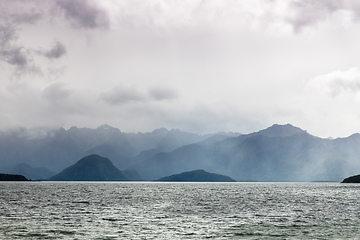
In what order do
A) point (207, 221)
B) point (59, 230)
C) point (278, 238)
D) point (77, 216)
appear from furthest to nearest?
point (77, 216) < point (207, 221) < point (59, 230) < point (278, 238)

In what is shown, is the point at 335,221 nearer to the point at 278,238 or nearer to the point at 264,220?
the point at 264,220

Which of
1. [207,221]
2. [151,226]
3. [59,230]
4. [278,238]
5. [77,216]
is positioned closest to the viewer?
[278,238]

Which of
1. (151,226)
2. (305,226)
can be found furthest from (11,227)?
(305,226)

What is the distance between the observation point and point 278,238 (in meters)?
58.3

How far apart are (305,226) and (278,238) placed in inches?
648

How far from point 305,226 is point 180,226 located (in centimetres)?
2373

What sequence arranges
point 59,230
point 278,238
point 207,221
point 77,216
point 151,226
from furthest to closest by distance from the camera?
1. point 77,216
2. point 207,221
3. point 151,226
4. point 59,230
5. point 278,238

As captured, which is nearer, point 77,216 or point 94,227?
point 94,227

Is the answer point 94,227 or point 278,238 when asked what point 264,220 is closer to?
point 278,238

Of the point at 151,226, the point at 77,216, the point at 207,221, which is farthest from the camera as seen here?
the point at 77,216

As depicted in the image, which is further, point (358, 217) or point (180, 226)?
point (358, 217)

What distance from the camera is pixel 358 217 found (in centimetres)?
8750

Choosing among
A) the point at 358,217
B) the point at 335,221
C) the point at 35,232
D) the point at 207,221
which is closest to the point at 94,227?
the point at 35,232

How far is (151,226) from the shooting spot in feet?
231
